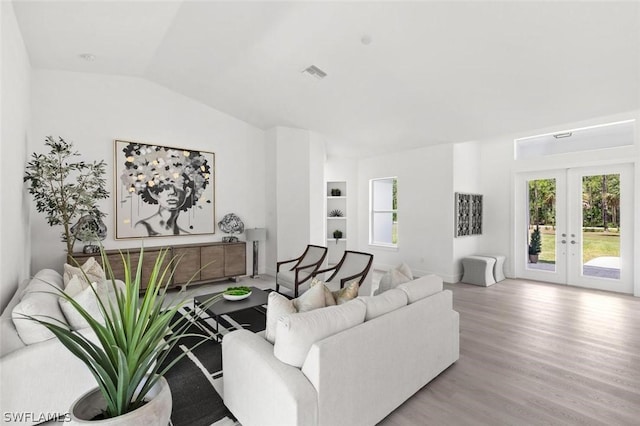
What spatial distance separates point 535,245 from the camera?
19.5ft

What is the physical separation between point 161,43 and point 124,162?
6.37ft

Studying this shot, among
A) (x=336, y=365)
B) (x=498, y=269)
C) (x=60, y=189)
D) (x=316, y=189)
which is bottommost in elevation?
(x=498, y=269)

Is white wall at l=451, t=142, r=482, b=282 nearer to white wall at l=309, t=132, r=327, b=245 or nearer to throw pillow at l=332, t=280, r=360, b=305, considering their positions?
white wall at l=309, t=132, r=327, b=245

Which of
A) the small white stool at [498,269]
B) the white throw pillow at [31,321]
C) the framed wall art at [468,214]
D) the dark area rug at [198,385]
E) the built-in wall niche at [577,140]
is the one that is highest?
the built-in wall niche at [577,140]

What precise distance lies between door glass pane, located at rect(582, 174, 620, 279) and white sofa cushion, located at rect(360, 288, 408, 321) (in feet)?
16.3

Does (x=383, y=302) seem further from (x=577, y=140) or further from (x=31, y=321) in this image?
(x=577, y=140)

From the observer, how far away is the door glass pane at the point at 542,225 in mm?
5727

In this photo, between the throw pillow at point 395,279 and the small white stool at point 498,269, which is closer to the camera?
the throw pillow at point 395,279

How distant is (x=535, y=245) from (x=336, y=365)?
19.4 feet

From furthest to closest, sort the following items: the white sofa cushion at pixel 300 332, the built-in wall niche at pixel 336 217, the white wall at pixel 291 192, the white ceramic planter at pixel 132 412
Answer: the built-in wall niche at pixel 336 217 < the white wall at pixel 291 192 < the white sofa cushion at pixel 300 332 < the white ceramic planter at pixel 132 412

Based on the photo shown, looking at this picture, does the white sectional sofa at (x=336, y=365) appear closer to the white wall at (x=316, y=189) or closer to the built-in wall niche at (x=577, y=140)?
the white wall at (x=316, y=189)

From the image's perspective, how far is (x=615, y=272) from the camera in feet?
16.5

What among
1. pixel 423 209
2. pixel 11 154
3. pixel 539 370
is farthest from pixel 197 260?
pixel 539 370

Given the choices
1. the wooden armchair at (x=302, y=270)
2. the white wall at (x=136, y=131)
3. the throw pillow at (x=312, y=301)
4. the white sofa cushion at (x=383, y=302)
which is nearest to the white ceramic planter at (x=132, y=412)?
the throw pillow at (x=312, y=301)
